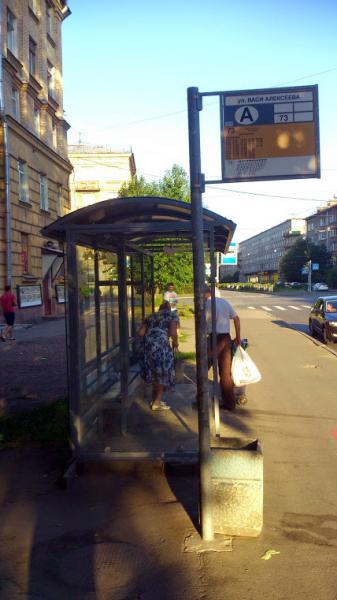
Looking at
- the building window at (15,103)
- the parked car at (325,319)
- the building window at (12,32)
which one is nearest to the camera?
the parked car at (325,319)

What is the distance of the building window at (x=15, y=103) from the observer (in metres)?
23.7

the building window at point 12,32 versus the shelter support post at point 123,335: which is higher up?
the building window at point 12,32

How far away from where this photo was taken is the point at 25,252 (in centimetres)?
2458

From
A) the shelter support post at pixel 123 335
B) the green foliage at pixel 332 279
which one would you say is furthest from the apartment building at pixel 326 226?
the shelter support post at pixel 123 335

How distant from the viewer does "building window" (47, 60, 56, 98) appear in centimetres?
2869

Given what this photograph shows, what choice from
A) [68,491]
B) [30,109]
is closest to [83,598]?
[68,491]

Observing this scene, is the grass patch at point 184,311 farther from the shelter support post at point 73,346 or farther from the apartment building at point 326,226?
the apartment building at point 326,226

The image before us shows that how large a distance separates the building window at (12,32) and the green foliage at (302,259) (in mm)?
75350

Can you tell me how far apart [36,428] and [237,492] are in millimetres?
3678

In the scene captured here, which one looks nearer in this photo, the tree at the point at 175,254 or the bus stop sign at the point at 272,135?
the bus stop sign at the point at 272,135

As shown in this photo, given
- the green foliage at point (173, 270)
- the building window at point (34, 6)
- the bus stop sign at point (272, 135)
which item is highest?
the building window at point (34, 6)

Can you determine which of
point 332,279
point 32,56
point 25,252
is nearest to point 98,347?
point 25,252

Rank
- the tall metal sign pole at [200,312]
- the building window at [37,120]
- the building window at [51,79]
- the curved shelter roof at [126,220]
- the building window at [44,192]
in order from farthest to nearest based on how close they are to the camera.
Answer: the building window at [51,79] < the building window at [44,192] < the building window at [37,120] < the curved shelter roof at [126,220] < the tall metal sign pole at [200,312]

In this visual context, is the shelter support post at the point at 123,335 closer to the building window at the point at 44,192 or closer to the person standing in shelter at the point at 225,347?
the person standing in shelter at the point at 225,347
